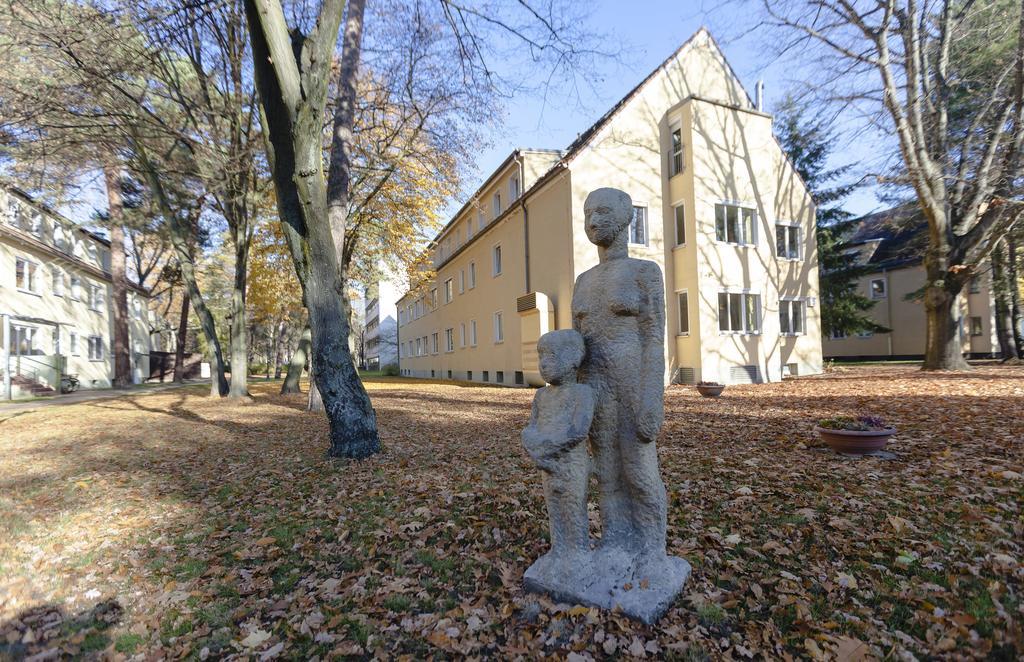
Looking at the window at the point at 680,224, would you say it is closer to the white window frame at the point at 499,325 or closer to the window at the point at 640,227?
the window at the point at 640,227

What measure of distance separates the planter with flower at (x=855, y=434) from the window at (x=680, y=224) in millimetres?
11849

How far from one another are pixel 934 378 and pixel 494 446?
13948mm

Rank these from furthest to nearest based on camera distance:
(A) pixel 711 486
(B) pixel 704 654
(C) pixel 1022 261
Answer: (C) pixel 1022 261 < (A) pixel 711 486 < (B) pixel 704 654

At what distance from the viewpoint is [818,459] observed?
601 cm

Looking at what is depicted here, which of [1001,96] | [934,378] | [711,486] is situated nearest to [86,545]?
[711,486]

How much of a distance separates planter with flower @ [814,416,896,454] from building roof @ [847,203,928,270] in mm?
20812

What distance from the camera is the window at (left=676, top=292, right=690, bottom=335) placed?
16875 millimetres

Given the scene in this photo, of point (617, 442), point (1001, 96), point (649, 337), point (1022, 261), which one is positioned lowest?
point (617, 442)

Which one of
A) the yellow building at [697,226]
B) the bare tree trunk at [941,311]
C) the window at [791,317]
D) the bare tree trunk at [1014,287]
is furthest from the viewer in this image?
the bare tree trunk at [1014,287]

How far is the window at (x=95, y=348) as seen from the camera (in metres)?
26.9

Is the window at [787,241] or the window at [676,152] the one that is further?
the window at [787,241]

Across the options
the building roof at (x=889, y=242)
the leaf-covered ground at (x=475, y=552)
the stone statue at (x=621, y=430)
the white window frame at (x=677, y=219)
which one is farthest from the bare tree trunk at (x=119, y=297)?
the building roof at (x=889, y=242)

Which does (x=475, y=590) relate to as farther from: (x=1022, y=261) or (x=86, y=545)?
(x=1022, y=261)

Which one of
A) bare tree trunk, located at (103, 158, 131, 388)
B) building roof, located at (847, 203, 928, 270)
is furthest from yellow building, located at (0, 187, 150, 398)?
building roof, located at (847, 203, 928, 270)
